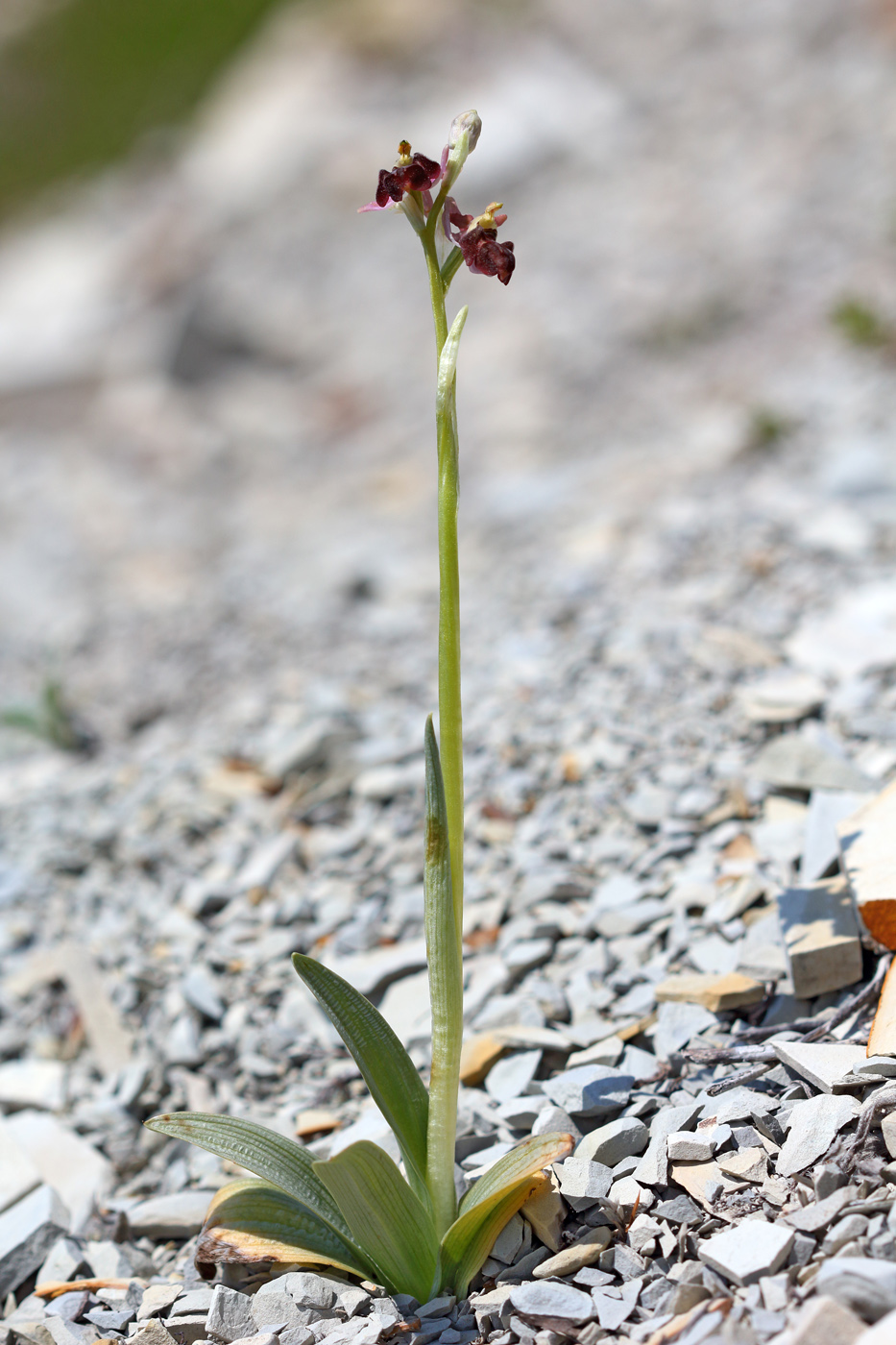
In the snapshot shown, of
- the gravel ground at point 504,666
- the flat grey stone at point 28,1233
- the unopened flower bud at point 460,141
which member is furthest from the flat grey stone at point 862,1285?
the unopened flower bud at point 460,141

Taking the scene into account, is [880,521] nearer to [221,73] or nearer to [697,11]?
[697,11]

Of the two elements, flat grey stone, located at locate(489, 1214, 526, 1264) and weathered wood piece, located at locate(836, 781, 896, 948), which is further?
weathered wood piece, located at locate(836, 781, 896, 948)

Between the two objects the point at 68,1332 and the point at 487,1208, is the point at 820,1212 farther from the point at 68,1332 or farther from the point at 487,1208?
the point at 68,1332

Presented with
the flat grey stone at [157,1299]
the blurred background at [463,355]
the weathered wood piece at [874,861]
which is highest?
the blurred background at [463,355]

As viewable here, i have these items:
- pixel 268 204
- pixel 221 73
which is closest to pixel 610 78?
pixel 268 204

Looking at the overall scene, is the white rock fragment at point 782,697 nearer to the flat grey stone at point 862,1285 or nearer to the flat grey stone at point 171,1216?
the flat grey stone at point 862,1285

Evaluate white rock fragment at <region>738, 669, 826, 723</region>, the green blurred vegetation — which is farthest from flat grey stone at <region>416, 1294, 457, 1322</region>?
the green blurred vegetation

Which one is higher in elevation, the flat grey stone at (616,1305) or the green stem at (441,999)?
the green stem at (441,999)

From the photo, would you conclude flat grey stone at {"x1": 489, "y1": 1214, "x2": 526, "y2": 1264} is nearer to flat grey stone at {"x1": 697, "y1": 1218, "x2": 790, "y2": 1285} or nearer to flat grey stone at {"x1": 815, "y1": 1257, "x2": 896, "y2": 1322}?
Answer: flat grey stone at {"x1": 697, "y1": 1218, "x2": 790, "y2": 1285}
